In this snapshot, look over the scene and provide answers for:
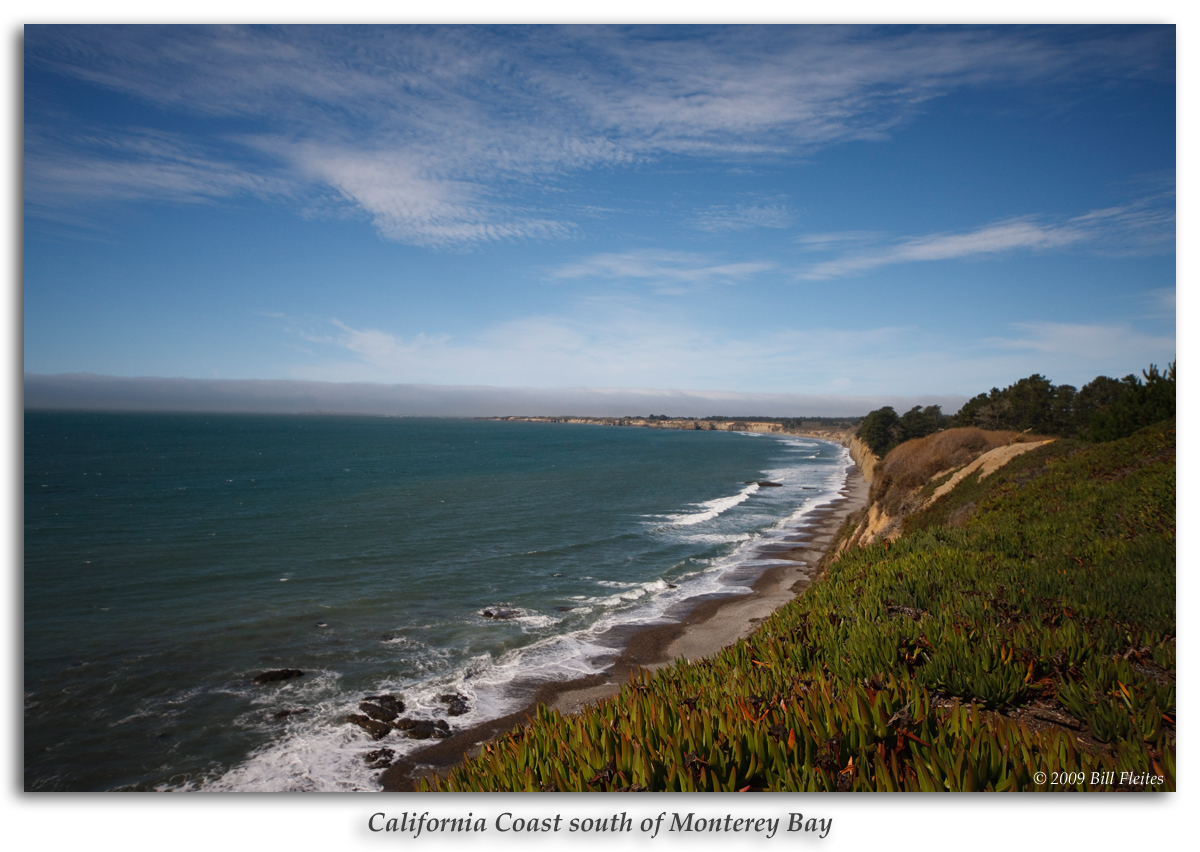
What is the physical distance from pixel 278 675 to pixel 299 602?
5669mm

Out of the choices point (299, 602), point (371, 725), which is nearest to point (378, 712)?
point (371, 725)

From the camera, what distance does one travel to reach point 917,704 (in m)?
3.02

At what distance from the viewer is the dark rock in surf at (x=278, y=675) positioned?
13.7 meters

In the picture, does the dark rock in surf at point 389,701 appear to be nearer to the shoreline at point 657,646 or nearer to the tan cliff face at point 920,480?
the shoreline at point 657,646

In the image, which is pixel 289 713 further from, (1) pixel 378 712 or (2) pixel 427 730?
(2) pixel 427 730

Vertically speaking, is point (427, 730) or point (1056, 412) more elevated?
point (1056, 412)

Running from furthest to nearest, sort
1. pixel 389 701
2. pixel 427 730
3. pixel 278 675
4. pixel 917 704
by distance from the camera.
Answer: pixel 278 675 < pixel 389 701 < pixel 427 730 < pixel 917 704

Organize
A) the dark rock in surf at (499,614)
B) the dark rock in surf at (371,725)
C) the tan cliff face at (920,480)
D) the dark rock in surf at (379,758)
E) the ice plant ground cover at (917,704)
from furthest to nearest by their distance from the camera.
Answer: the tan cliff face at (920,480), the dark rock in surf at (499,614), the dark rock in surf at (371,725), the dark rock in surf at (379,758), the ice plant ground cover at (917,704)

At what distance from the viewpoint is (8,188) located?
5641 millimetres

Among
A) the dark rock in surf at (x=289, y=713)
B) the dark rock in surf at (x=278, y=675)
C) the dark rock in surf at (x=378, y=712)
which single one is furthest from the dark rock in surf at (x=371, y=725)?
the dark rock in surf at (x=278, y=675)

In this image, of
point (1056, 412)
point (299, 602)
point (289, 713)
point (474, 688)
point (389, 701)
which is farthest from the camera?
point (1056, 412)

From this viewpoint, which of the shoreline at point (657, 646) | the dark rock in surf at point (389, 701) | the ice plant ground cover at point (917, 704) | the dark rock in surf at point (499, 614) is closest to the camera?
the ice plant ground cover at point (917, 704)

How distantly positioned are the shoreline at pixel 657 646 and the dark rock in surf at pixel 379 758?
7.1 inches

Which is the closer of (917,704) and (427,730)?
(917,704)
